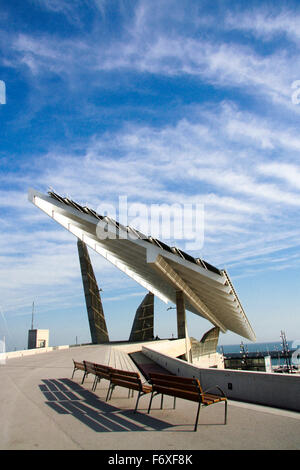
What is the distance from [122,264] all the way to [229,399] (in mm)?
29485

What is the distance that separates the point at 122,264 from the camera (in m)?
34.9

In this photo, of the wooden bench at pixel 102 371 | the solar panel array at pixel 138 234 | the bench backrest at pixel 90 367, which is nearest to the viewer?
the wooden bench at pixel 102 371

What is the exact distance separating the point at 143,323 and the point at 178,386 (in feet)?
124

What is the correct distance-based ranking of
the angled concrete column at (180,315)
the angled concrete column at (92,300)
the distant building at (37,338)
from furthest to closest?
the angled concrete column at (92,300)
the distant building at (37,338)
the angled concrete column at (180,315)

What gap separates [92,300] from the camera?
105 feet

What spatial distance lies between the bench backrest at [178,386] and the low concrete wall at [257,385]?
1565 mm

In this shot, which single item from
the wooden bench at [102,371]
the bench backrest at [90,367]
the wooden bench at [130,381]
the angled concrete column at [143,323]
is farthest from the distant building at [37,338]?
the wooden bench at [130,381]

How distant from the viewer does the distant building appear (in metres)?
29.1

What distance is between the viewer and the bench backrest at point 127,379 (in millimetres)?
5122

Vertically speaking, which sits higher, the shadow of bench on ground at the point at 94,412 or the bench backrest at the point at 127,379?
the bench backrest at the point at 127,379

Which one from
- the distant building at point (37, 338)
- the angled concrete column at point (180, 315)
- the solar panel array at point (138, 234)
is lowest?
the distant building at point (37, 338)

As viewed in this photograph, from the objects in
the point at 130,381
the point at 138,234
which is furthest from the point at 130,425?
the point at 138,234

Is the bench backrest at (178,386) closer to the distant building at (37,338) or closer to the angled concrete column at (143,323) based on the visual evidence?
the distant building at (37,338)
